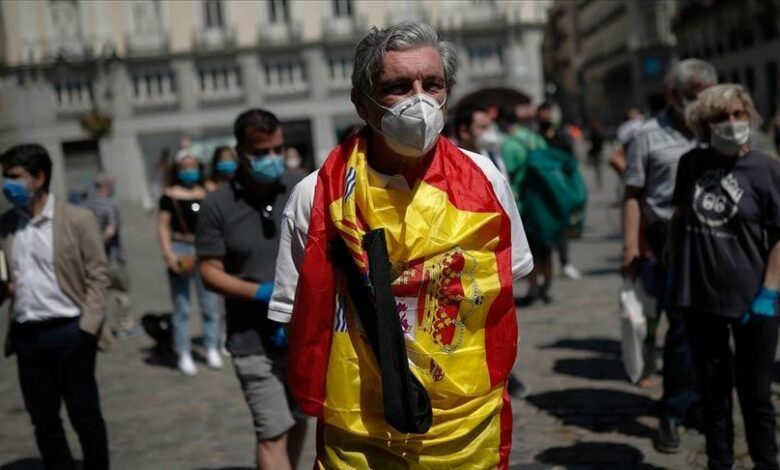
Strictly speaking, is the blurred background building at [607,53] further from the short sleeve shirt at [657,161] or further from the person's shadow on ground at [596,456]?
the person's shadow on ground at [596,456]

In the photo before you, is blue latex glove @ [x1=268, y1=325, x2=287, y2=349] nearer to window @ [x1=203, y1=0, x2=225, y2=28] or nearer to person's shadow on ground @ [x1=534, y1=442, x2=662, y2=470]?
person's shadow on ground @ [x1=534, y1=442, x2=662, y2=470]

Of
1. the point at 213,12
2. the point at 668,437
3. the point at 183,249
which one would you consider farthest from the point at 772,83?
the point at 668,437

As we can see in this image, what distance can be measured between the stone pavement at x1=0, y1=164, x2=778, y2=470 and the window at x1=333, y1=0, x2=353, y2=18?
13844 mm

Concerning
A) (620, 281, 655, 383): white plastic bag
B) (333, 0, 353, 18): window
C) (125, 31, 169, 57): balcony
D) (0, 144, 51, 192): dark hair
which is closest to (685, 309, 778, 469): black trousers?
(620, 281, 655, 383): white plastic bag

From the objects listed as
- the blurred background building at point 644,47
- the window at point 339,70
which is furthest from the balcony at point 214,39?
the blurred background building at point 644,47

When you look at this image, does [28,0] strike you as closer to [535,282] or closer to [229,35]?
[535,282]

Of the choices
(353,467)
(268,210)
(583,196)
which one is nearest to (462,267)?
(353,467)

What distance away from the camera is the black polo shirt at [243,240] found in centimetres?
→ 445

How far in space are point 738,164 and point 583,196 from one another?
5.41 metres

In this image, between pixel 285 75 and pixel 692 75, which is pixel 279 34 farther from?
pixel 692 75

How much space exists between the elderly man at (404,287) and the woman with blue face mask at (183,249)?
612 cm

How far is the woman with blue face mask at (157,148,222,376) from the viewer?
877cm

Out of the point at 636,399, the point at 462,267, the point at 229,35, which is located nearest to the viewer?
the point at 462,267

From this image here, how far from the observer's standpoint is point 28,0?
32.6 feet
